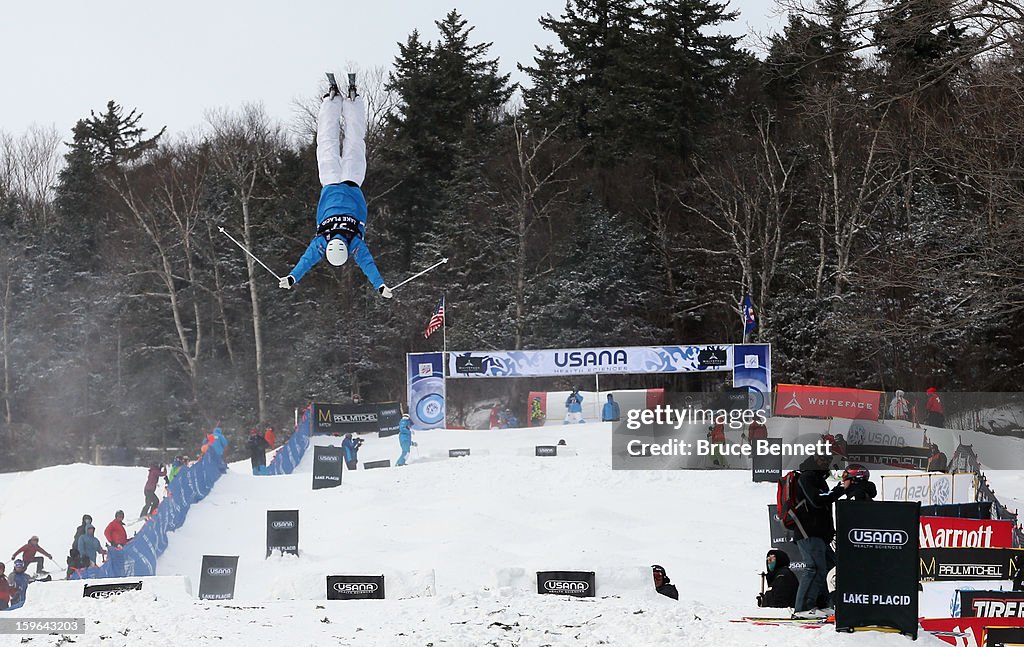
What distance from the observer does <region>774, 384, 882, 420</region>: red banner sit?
74.7 ft

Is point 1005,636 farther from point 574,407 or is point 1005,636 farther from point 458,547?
point 574,407

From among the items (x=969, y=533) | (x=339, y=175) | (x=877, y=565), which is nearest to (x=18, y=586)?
(x=339, y=175)

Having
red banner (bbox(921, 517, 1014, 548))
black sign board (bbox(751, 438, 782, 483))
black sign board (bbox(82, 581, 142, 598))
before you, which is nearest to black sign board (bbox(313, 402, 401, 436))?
black sign board (bbox(751, 438, 782, 483))

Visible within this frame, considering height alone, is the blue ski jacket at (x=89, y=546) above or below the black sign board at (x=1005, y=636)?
below

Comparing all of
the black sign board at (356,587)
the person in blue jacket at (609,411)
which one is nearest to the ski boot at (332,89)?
the black sign board at (356,587)

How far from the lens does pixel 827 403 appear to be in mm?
23406

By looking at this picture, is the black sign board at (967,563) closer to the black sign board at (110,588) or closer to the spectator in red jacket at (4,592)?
the black sign board at (110,588)

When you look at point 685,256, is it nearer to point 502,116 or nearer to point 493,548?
point 502,116

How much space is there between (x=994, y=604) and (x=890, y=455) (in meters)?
12.3

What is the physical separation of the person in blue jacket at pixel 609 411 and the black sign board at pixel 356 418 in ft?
19.8

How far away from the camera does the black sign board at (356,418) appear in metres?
30.1

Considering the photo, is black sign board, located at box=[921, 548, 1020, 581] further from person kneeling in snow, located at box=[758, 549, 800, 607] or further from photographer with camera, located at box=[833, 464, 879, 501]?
photographer with camera, located at box=[833, 464, 879, 501]

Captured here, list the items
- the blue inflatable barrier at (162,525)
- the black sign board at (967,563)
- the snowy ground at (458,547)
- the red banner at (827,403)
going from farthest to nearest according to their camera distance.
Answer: the red banner at (827,403)
the blue inflatable barrier at (162,525)
the black sign board at (967,563)
the snowy ground at (458,547)

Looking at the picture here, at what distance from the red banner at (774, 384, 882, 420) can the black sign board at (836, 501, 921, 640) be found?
15112 millimetres
